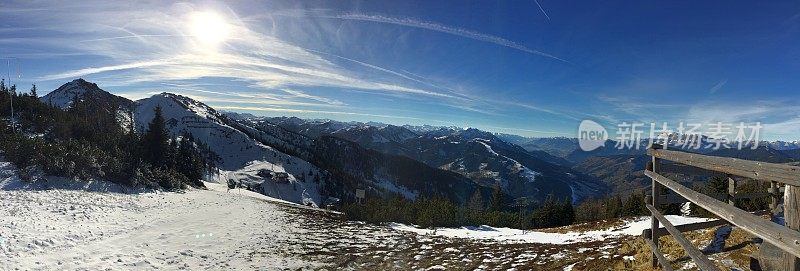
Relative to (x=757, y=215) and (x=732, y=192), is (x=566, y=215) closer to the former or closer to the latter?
(x=732, y=192)

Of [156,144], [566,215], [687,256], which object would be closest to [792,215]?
[687,256]

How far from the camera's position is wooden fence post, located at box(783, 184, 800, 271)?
11.1 ft

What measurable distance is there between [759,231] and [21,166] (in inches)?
1698

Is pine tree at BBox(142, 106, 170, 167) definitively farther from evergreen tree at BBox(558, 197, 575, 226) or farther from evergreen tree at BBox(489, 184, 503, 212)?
evergreen tree at BBox(558, 197, 575, 226)

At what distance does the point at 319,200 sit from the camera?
178625mm

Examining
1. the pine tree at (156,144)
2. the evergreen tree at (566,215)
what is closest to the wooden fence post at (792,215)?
the evergreen tree at (566,215)

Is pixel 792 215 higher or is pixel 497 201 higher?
pixel 792 215

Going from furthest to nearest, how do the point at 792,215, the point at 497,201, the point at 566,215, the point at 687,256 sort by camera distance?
the point at 497,201, the point at 566,215, the point at 687,256, the point at 792,215

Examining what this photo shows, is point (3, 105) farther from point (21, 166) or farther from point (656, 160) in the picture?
point (656, 160)

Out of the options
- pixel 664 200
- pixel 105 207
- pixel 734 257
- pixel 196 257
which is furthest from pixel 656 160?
pixel 105 207

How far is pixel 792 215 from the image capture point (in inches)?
136

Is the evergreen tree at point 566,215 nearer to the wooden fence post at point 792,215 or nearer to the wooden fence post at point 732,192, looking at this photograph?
the wooden fence post at point 732,192

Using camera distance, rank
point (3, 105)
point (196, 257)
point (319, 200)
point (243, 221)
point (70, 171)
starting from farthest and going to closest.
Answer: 1. point (319, 200)
2. point (3, 105)
3. point (70, 171)
4. point (243, 221)
5. point (196, 257)

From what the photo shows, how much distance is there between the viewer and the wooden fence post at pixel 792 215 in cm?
337
